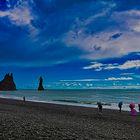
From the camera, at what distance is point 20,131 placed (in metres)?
16.9

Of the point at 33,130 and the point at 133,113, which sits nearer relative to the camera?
the point at 33,130

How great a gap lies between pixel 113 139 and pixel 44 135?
402cm

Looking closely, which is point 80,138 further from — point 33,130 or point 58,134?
point 33,130

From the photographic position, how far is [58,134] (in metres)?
17.0

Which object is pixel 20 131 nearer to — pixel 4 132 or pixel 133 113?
pixel 4 132

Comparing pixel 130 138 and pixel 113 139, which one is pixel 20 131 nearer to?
pixel 113 139

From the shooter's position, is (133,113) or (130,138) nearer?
(130,138)

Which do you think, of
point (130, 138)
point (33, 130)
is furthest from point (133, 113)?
point (33, 130)

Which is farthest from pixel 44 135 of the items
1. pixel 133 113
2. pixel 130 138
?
pixel 133 113

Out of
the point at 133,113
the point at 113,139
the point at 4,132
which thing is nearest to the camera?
the point at 4,132

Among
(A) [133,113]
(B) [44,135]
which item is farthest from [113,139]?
(A) [133,113]

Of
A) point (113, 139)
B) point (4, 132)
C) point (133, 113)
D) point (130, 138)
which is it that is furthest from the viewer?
point (133, 113)

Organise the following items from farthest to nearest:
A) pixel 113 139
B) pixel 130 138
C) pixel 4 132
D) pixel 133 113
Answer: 1. pixel 133 113
2. pixel 130 138
3. pixel 113 139
4. pixel 4 132

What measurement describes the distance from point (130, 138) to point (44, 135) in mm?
5577
